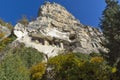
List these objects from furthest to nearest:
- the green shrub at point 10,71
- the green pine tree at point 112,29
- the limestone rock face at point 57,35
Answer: the limestone rock face at point 57,35 < the green pine tree at point 112,29 < the green shrub at point 10,71

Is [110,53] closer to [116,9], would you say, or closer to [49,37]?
[116,9]

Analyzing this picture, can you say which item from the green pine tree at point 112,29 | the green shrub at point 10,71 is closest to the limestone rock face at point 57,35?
the green pine tree at point 112,29

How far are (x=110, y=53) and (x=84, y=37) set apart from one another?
34.3m

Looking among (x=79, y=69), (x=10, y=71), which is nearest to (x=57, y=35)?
(x=79, y=69)

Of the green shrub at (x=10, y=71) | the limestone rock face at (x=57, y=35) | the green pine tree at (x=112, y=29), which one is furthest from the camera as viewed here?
the limestone rock face at (x=57, y=35)

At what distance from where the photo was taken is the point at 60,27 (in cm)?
8144

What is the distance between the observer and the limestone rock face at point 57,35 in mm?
70625

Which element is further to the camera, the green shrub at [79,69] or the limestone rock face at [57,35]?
the limestone rock face at [57,35]

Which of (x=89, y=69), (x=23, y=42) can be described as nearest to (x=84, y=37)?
(x=23, y=42)

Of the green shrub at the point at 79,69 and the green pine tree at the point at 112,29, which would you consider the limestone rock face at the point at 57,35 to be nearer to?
the green shrub at the point at 79,69

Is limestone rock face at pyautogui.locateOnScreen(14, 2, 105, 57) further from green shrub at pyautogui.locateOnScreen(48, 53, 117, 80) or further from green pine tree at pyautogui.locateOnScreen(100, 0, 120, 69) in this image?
green pine tree at pyautogui.locateOnScreen(100, 0, 120, 69)

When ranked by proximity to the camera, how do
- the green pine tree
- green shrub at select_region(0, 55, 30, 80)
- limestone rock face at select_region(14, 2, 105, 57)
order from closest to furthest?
1. green shrub at select_region(0, 55, 30, 80)
2. the green pine tree
3. limestone rock face at select_region(14, 2, 105, 57)

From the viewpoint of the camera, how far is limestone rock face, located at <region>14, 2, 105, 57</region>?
2781 inches

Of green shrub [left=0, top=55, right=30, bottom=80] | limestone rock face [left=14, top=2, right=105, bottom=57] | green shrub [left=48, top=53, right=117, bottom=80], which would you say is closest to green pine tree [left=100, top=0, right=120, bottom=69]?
green shrub [left=48, top=53, right=117, bottom=80]
